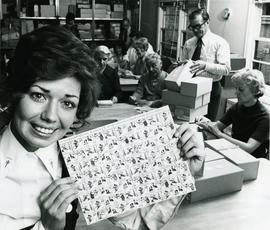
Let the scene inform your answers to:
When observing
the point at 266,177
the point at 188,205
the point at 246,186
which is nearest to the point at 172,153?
the point at 188,205

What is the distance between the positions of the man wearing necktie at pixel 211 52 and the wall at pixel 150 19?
3189mm

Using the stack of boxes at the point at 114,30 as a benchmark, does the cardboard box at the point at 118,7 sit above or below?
above

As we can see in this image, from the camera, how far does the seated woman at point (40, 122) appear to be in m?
0.86

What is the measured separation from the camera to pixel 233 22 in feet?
15.4

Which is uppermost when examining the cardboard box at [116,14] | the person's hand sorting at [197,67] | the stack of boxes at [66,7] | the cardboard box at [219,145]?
the stack of boxes at [66,7]

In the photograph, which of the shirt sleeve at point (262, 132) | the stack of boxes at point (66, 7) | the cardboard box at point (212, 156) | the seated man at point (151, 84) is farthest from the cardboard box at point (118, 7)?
the cardboard box at point (212, 156)

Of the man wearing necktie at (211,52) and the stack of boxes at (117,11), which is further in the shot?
the stack of boxes at (117,11)

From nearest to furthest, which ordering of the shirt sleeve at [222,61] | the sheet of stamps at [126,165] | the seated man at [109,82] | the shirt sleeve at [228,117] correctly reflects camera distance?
the sheet of stamps at [126,165]
the shirt sleeve at [228,117]
the shirt sleeve at [222,61]
the seated man at [109,82]

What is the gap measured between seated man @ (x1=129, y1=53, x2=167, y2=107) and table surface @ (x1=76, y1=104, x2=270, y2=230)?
202 cm

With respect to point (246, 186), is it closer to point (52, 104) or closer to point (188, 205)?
point (188, 205)

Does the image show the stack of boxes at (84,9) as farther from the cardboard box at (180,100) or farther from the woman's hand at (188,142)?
the woman's hand at (188,142)

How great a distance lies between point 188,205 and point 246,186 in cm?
41

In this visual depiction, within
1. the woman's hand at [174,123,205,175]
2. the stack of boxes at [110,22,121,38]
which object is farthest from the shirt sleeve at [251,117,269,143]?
the stack of boxes at [110,22,121,38]

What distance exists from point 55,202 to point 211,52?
3522 millimetres
